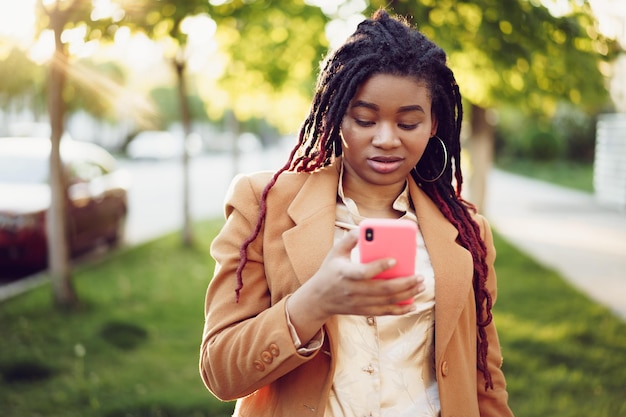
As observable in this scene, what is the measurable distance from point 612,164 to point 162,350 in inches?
583

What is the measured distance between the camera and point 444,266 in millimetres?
1888

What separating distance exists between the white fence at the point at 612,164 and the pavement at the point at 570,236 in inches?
12.6

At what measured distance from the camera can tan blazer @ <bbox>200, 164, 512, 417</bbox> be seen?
1682 millimetres

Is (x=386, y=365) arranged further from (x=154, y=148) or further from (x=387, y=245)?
(x=154, y=148)

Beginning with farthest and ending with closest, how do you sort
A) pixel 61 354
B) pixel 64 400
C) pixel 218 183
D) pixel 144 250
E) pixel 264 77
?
pixel 218 183, pixel 144 250, pixel 264 77, pixel 61 354, pixel 64 400

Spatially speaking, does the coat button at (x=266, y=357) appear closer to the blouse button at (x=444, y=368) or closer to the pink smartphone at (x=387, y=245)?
the pink smartphone at (x=387, y=245)

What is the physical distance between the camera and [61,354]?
5516 mm

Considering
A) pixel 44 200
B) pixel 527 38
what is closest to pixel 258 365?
pixel 527 38

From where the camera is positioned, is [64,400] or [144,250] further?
[144,250]

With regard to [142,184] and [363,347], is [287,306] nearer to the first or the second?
[363,347]

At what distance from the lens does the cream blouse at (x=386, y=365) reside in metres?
1.77

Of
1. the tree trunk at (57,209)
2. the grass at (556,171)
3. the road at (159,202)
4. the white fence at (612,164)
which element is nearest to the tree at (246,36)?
the tree trunk at (57,209)

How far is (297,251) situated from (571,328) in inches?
214

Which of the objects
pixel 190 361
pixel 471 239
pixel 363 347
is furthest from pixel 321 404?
pixel 190 361
